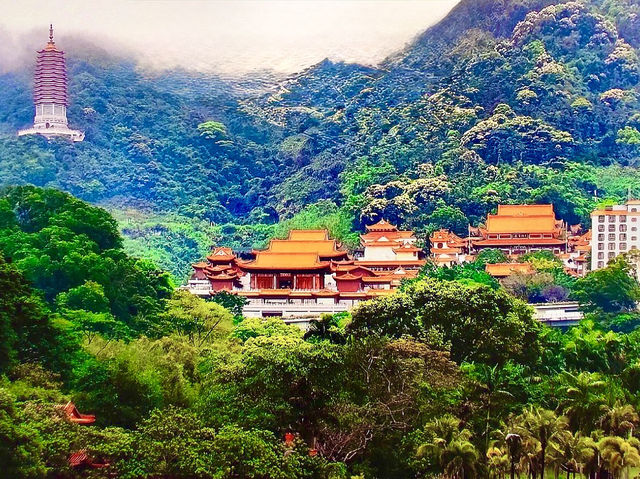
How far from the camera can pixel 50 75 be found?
3130 inches

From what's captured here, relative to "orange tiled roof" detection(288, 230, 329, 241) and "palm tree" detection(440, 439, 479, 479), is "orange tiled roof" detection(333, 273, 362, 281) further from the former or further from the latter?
"palm tree" detection(440, 439, 479, 479)

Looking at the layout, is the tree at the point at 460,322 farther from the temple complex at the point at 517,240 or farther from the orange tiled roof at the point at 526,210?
the orange tiled roof at the point at 526,210

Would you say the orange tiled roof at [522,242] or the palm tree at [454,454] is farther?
the orange tiled roof at [522,242]

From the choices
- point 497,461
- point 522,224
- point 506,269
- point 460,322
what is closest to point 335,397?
point 497,461

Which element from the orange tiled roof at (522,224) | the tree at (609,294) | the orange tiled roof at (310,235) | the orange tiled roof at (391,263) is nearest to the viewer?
the tree at (609,294)

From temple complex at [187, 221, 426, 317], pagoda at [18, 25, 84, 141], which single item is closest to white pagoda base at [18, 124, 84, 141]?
pagoda at [18, 25, 84, 141]

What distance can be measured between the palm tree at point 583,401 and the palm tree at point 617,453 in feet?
5.60

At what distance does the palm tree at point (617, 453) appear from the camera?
→ 22.3 m

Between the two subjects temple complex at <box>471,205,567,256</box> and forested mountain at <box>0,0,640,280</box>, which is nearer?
temple complex at <box>471,205,567,256</box>

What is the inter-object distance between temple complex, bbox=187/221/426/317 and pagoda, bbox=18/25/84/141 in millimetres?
26949

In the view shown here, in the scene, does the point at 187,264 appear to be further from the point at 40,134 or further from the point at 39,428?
the point at 39,428

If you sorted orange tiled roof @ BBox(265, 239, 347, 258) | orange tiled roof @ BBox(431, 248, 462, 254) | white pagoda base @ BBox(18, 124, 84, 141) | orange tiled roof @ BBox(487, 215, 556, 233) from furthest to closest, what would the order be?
white pagoda base @ BBox(18, 124, 84, 141) → orange tiled roof @ BBox(487, 215, 556, 233) → orange tiled roof @ BBox(431, 248, 462, 254) → orange tiled roof @ BBox(265, 239, 347, 258)

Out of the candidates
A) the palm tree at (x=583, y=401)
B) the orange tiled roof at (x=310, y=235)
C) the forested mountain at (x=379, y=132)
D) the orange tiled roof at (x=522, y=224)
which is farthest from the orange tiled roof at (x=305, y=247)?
the palm tree at (x=583, y=401)

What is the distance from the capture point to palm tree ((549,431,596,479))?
22708 millimetres
